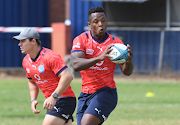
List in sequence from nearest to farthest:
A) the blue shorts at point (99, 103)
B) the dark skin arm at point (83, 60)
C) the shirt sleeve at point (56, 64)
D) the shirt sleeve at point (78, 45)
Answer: the dark skin arm at point (83, 60) < the blue shorts at point (99, 103) < the shirt sleeve at point (56, 64) < the shirt sleeve at point (78, 45)

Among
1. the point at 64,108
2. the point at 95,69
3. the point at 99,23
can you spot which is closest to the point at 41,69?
the point at 64,108

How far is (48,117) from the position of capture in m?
5.29

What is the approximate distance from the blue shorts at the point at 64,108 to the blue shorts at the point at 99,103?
0.19 meters

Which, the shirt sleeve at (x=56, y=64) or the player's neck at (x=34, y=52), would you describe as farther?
the player's neck at (x=34, y=52)

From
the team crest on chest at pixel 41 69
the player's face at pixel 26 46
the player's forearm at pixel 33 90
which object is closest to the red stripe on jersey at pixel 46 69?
the team crest on chest at pixel 41 69

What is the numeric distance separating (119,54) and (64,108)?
1.33m

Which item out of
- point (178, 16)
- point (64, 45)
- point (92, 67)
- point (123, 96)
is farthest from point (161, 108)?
point (178, 16)

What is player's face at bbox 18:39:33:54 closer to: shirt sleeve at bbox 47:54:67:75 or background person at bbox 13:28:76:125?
background person at bbox 13:28:76:125

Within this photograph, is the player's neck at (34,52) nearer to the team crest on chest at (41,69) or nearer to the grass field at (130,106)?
the team crest on chest at (41,69)

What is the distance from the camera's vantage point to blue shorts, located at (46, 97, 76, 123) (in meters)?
5.32

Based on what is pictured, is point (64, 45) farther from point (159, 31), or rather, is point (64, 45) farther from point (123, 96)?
point (123, 96)

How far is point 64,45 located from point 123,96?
8034mm

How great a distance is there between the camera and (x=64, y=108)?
5363mm

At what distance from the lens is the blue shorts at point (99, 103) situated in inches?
196
